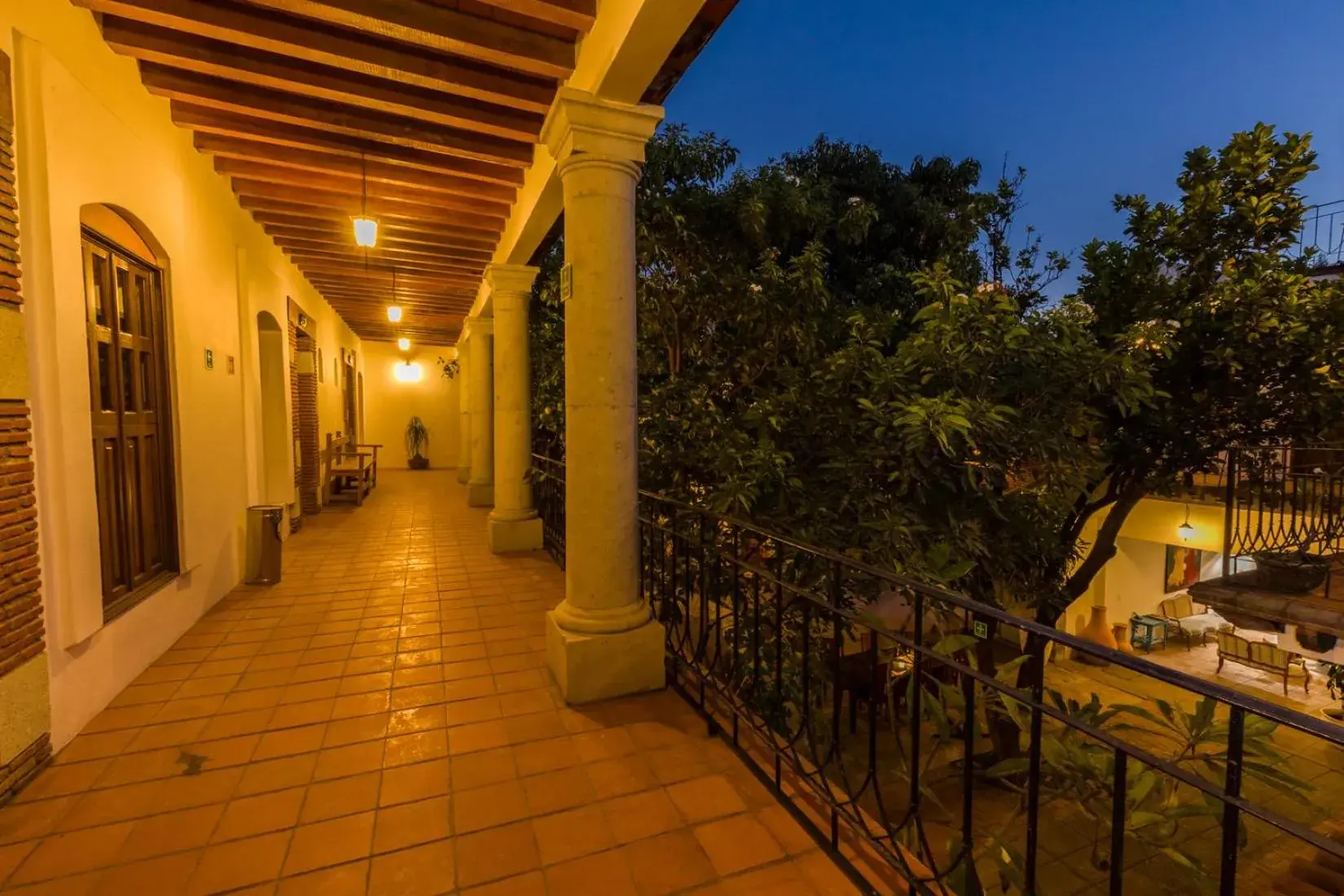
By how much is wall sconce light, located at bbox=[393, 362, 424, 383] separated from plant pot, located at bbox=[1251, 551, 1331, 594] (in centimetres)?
1548

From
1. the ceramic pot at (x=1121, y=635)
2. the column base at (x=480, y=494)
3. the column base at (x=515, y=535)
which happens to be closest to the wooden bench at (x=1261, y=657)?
the ceramic pot at (x=1121, y=635)

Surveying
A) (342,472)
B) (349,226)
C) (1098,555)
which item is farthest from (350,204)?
(1098,555)

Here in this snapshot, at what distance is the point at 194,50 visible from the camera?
10.9 feet

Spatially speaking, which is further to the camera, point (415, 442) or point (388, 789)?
point (415, 442)

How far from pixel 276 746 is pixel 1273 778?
11.7 ft

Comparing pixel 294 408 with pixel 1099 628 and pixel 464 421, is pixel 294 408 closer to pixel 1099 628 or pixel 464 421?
pixel 464 421

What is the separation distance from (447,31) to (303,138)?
69.5 inches

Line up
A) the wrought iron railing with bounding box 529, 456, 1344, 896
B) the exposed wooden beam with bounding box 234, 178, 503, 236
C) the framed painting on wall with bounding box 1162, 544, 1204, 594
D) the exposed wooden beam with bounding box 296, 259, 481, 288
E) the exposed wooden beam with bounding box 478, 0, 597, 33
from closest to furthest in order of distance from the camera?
the wrought iron railing with bounding box 529, 456, 1344, 896 < the exposed wooden beam with bounding box 478, 0, 597, 33 < the exposed wooden beam with bounding box 234, 178, 503, 236 < the exposed wooden beam with bounding box 296, 259, 481, 288 < the framed painting on wall with bounding box 1162, 544, 1204, 594

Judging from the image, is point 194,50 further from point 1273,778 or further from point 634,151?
point 1273,778

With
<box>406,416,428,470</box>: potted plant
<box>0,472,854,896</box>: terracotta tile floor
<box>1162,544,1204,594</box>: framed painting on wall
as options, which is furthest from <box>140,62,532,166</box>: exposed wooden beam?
<box>1162,544,1204,594</box>: framed painting on wall

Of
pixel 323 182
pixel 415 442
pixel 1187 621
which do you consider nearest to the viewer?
pixel 323 182

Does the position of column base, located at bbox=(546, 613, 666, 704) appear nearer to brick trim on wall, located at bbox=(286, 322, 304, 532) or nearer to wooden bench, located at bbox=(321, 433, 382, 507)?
brick trim on wall, located at bbox=(286, 322, 304, 532)

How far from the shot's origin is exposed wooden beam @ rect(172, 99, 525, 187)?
404 cm

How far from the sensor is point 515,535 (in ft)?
21.3
